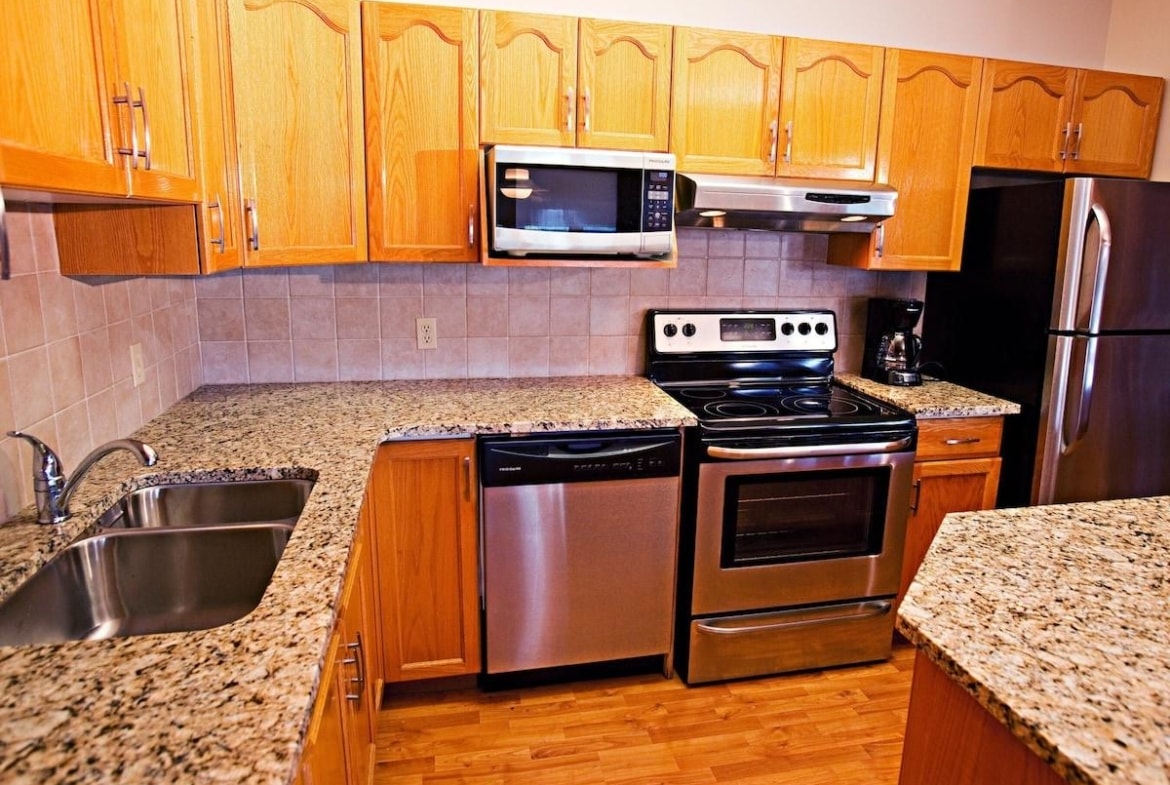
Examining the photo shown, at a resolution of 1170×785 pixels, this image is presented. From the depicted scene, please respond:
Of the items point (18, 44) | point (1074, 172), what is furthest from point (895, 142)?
point (18, 44)

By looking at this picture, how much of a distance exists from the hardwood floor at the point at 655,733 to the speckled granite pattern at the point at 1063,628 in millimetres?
1043

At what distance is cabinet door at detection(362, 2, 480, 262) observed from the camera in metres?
2.12

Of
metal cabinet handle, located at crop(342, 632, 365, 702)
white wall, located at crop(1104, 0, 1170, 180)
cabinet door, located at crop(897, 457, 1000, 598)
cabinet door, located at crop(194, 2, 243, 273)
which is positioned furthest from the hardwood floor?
white wall, located at crop(1104, 0, 1170, 180)

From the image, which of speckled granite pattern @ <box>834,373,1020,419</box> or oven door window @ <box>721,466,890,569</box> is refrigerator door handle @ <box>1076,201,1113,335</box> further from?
oven door window @ <box>721,466,890,569</box>

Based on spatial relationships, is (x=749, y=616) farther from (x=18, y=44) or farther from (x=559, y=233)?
(x=18, y=44)

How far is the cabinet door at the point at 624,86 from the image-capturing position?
A: 7.31 feet

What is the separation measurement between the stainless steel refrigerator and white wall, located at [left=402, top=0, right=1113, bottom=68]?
2.27 feet

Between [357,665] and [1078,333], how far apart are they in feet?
7.89

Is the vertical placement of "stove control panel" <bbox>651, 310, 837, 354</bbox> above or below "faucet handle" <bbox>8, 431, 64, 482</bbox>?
above

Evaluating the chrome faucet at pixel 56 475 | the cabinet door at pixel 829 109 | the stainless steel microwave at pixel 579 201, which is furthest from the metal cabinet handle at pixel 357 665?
the cabinet door at pixel 829 109

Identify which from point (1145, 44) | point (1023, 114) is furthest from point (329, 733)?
point (1145, 44)

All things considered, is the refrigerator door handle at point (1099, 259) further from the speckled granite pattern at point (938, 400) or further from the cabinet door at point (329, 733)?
the cabinet door at point (329, 733)

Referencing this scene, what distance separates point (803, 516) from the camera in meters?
2.36

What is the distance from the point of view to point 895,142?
2.52m
